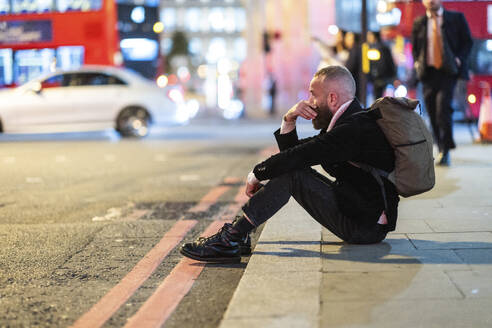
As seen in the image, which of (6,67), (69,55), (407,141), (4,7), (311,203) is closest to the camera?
(407,141)

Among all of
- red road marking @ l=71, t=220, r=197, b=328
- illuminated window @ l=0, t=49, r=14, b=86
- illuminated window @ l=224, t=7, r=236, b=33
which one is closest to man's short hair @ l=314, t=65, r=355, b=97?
red road marking @ l=71, t=220, r=197, b=328

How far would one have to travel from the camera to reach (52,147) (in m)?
14.6

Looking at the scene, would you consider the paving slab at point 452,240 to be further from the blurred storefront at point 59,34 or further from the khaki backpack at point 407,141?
the blurred storefront at point 59,34

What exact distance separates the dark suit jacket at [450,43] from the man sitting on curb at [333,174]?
13.7 ft

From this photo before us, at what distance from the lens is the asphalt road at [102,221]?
12.4 feet

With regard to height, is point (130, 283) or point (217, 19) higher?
point (217, 19)

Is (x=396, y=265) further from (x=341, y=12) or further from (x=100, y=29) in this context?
(x=100, y=29)

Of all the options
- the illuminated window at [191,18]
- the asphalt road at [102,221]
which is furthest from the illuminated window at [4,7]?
the illuminated window at [191,18]

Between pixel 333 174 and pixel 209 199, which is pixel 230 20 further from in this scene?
pixel 333 174

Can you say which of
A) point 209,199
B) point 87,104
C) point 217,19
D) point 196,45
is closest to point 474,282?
point 209,199

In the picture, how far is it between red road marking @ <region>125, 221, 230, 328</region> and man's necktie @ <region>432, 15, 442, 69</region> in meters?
4.55

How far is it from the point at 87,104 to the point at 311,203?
1300cm

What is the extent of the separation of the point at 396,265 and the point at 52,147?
1149 cm

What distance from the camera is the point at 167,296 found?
3.89 metres
